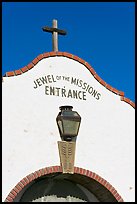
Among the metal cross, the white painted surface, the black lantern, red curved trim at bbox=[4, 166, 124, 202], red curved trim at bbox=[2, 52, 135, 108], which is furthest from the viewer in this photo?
the metal cross

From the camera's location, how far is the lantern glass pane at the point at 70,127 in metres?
8.67

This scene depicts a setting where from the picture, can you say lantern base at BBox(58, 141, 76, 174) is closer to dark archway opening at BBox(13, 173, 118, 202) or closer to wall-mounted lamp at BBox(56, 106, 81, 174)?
wall-mounted lamp at BBox(56, 106, 81, 174)

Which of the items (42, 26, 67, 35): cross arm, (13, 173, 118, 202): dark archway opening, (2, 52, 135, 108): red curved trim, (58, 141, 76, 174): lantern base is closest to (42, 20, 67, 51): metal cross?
(42, 26, 67, 35): cross arm

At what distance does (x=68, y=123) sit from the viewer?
28.6ft

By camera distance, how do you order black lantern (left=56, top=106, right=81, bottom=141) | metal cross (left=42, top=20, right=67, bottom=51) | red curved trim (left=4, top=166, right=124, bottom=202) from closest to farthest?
1. red curved trim (left=4, top=166, right=124, bottom=202)
2. black lantern (left=56, top=106, right=81, bottom=141)
3. metal cross (left=42, top=20, right=67, bottom=51)

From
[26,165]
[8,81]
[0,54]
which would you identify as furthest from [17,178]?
[0,54]

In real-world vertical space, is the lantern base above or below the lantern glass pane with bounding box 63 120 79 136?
below

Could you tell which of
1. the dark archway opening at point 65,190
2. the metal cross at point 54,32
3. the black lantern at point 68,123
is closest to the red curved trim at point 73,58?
the metal cross at point 54,32

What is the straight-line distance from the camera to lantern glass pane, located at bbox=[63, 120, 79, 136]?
8.67 m

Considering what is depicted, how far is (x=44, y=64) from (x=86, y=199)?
2.76 m

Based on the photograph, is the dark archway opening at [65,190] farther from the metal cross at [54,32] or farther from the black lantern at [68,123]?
the metal cross at [54,32]

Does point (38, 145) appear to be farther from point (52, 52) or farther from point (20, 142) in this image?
point (52, 52)

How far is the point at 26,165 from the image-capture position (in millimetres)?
8219

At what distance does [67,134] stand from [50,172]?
760mm
